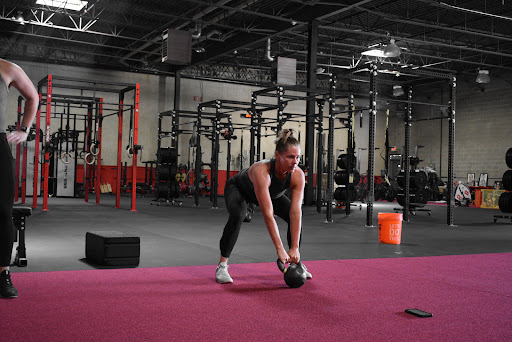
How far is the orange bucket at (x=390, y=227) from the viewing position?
5.59m

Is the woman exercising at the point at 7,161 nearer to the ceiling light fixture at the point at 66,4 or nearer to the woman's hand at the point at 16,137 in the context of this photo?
the woman's hand at the point at 16,137

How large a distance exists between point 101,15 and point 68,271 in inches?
434

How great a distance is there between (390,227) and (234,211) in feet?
9.47

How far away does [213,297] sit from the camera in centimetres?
285

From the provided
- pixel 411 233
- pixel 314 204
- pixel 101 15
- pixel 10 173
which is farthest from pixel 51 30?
pixel 10 173

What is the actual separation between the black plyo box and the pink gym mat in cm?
18

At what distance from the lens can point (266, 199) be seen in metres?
2.93

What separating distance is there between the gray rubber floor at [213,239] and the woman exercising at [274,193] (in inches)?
34.8

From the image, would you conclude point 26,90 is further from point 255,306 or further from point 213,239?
point 213,239

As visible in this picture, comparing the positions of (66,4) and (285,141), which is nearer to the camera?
(285,141)

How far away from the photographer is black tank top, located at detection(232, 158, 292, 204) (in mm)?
3078

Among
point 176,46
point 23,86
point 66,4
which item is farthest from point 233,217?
point 66,4

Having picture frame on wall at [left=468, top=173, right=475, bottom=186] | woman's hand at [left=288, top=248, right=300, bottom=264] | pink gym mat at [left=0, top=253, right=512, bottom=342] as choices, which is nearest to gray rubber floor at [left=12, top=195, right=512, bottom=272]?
pink gym mat at [left=0, top=253, right=512, bottom=342]

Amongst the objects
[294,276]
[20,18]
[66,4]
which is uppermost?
[66,4]
